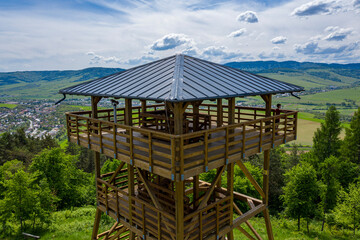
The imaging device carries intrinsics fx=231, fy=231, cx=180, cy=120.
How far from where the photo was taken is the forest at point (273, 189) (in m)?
19.6

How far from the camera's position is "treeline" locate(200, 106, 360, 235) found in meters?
22.9

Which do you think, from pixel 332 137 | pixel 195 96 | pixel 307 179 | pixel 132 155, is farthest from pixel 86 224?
pixel 332 137

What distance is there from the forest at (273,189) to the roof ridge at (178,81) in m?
16.7

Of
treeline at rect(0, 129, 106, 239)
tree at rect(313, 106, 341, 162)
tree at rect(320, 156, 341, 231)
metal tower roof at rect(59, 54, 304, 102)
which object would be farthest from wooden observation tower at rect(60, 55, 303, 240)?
tree at rect(313, 106, 341, 162)

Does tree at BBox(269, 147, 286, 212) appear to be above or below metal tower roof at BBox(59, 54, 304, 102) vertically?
below

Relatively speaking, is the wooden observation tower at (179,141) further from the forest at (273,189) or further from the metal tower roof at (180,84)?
the forest at (273,189)

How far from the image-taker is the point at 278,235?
21.7 m

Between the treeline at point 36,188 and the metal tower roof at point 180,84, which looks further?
the treeline at point 36,188

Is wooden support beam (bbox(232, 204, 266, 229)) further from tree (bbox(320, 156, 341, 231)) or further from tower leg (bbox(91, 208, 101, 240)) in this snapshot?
tree (bbox(320, 156, 341, 231))

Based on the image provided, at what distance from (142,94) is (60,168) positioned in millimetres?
24993

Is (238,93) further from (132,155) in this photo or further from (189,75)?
(132,155)

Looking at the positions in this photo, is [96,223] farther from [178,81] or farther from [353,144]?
[353,144]

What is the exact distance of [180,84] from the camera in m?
7.89

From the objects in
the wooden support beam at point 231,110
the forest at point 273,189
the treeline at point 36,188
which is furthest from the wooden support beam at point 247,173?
the treeline at point 36,188
